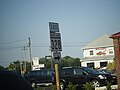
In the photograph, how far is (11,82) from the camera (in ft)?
13.5

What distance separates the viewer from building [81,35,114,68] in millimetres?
63325

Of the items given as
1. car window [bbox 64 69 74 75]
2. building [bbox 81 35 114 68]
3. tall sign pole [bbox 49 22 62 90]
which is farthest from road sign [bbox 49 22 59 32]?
building [bbox 81 35 114 68]

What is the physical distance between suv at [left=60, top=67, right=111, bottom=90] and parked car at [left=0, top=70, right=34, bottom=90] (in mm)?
18037

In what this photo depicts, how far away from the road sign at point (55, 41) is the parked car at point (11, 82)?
449 cm

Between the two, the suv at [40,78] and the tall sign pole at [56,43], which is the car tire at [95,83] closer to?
the suv at [40,78]

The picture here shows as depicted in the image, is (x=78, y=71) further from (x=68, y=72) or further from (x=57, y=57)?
(x=57, y=57)

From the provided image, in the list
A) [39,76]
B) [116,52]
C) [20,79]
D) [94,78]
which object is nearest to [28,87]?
[20,79]

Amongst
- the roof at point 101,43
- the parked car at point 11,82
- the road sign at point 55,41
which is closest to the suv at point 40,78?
the road sign at point 55,41

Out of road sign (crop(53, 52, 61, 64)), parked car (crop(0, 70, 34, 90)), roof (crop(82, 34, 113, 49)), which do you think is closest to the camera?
parked car (crop(0, 70, 34, 90))

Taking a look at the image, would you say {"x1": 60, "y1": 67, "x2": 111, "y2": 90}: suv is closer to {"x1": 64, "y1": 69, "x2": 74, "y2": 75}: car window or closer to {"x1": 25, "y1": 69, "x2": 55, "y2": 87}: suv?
{"x1": 64, "y1": 69, "x2": 74, "y2": 75}: car window

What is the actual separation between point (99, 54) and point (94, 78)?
4337 cm

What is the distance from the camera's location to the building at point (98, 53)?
208 feet

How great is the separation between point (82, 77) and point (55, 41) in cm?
1406

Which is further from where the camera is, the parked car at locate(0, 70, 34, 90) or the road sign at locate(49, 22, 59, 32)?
the road sign at locate(49, 22, 59, 32)
